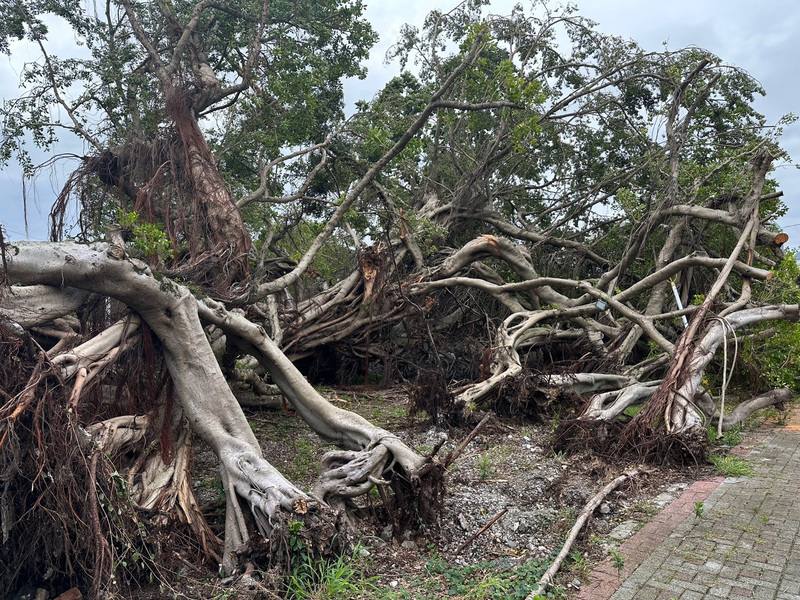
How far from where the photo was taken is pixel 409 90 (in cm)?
1359

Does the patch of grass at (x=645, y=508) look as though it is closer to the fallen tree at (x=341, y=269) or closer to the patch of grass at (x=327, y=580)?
the fallen tree at (x=341, y=269)

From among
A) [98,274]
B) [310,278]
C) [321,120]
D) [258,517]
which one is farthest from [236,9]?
[258,517]

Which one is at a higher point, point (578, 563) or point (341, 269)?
point (341, 269)

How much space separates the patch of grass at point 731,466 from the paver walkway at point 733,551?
0.58 ft

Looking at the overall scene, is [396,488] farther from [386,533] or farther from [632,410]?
[632,410]

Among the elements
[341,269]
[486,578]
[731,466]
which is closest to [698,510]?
[731,466]

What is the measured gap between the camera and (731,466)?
5.97 metres

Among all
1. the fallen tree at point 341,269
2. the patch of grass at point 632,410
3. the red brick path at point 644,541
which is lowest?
the red brick path at point 644,541

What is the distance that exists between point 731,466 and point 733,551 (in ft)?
7.06

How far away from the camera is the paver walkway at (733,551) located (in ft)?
11.6

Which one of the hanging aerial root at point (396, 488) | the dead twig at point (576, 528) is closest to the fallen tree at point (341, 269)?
the hanging aerial root at point (396, 488)

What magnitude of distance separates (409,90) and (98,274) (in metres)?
10.5

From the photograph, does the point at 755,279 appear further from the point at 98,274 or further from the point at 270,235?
the point at 98,274

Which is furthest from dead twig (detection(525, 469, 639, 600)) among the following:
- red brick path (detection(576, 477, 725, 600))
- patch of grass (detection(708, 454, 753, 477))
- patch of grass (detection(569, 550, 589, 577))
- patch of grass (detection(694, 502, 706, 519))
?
patch of grass (detection(708, 454, 753, 477))
